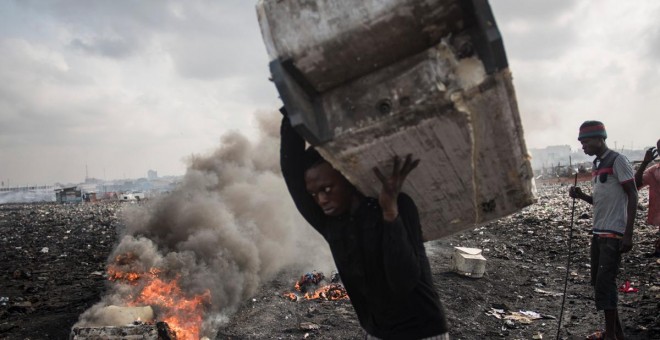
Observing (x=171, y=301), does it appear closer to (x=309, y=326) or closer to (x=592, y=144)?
(x=309, y=326)

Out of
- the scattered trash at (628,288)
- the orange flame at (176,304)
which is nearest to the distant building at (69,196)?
the orange flame at (176,304)

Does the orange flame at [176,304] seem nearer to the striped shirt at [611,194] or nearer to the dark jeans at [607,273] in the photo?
the dark jeans at [607,273]

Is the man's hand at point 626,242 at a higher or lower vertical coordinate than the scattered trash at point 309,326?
higher

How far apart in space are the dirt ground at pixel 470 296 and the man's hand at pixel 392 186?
322 cm

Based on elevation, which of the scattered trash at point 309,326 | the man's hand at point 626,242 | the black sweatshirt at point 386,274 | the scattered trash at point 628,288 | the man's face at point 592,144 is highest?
the man's face at point 592,144

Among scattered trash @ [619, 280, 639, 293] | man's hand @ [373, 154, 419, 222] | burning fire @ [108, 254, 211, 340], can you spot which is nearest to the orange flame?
burning fire @ [108, 254, 211, 340]

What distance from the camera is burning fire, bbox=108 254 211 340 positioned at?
4.55 meters

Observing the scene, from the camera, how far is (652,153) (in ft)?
13.3

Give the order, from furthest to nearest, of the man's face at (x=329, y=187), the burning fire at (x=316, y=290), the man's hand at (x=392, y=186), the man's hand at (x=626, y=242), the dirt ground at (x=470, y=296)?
the burning fire at (x=316, y=290)
the dirt ground at (x=470, y=296)
the man's hand at (x=626, y=242)
the man's face at (x=329, y=187)
the man's hand at (x=392, y=186)

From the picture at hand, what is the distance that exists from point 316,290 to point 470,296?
2.12 metres

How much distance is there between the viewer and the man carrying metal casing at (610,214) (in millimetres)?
3324

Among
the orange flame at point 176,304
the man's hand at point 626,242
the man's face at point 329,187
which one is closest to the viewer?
the man's face at point 329,187

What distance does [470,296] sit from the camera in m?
5.18

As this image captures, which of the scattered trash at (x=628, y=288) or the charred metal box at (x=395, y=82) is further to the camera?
the scattered trash at (x=628, y=288)
